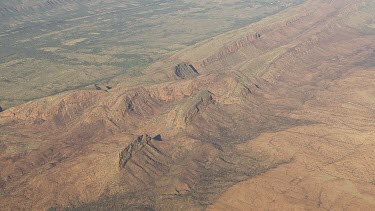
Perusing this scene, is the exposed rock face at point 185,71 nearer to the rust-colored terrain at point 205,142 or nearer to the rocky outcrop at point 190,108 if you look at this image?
the rust-colored terrain at point 205,142

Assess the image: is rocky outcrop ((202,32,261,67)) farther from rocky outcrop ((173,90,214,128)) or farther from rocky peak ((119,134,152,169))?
rocky peak ((119,134,152,169))

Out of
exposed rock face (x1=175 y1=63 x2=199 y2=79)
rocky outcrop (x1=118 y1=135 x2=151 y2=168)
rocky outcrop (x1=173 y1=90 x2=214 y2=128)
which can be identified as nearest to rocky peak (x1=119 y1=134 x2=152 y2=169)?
rocky outcrop (x1=118 y1=135 x2=151 y2=168)

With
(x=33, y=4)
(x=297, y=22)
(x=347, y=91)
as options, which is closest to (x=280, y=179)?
(x=347, y=91)

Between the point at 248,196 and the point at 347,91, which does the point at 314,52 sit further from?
the point at 248,196

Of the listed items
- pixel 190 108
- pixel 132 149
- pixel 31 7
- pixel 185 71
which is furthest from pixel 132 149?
pixel 31 7

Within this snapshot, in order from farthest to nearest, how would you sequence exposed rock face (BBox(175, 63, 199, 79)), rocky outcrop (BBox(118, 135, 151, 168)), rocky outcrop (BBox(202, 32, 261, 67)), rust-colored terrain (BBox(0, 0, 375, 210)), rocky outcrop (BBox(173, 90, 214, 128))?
1. rocky outcrop (BBox(202, 32, 261, 67))
2. exposed rock face (BBox(175, 63, 199, 79))
3. rocky outcrop (BBox(173, 90, 214, 128))
4. rocky outcrop (BBox(118, 135, 151, 168))
5. rust-colored terrain (BBox(0, 0, 375, 210))

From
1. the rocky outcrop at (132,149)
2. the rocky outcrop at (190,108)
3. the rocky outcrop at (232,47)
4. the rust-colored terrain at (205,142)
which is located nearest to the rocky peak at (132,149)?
the rocky outcrop at (132,149)
